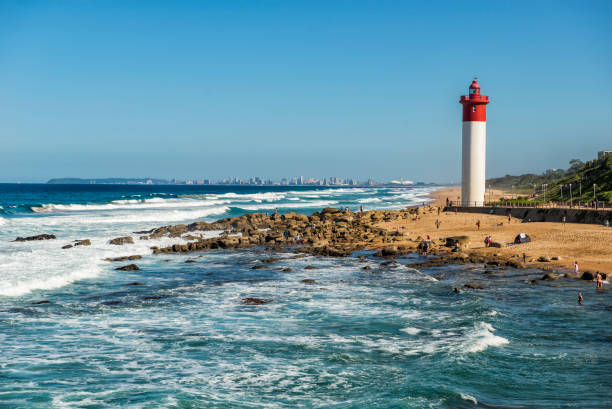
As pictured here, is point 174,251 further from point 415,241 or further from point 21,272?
point 415,241

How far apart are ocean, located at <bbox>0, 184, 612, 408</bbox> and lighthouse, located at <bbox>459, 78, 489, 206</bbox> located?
18123 millimetres

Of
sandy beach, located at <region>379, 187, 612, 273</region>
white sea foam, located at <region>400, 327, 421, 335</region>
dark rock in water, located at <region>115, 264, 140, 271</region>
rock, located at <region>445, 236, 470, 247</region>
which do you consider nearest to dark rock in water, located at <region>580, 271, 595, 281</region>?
sandy beach, located at <region>379, 187, 612, 273</region>

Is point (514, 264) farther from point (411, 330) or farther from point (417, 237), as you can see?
point (411, 330)

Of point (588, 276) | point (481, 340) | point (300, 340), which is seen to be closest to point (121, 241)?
point (300, 340)

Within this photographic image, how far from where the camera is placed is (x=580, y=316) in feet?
52.5

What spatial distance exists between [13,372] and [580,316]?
1456cm

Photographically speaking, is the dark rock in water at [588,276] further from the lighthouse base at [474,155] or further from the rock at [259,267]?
the lighthouse base at [474,155]

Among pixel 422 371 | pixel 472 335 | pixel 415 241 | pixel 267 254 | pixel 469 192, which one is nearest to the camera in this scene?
pixel 422 371

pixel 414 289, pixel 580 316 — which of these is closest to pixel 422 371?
pixel 580 316

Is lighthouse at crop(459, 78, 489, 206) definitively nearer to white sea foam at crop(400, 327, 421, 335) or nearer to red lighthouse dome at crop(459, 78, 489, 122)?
red lighthouse dome at crop(459, 78, 489, 122)

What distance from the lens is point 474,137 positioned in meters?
40.5

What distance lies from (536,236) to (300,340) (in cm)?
2041

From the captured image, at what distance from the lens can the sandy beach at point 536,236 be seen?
80.8ft

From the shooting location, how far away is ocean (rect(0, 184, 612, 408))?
1094 centimetres
